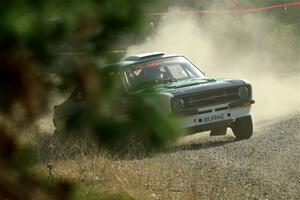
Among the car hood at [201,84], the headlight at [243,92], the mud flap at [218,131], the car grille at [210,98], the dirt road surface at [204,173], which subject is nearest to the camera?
the dirt road surface at [204,173]

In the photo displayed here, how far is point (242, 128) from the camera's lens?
1359 centimetres

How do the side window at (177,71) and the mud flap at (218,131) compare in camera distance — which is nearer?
the side window at (177,71)

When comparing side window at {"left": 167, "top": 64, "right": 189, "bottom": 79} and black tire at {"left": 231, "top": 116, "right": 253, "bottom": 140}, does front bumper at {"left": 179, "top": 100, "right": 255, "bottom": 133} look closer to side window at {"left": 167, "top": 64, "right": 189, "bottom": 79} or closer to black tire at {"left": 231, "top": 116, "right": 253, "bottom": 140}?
black tire at {"left": 231, "top": 116, "right": 253, "bottom": 140}

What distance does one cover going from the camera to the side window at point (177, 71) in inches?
527

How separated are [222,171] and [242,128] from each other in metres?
3.34

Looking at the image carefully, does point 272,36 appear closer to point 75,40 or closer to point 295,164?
point 295,164

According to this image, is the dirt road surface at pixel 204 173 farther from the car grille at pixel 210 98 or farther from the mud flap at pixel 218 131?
the mud flap at pixel 218 131

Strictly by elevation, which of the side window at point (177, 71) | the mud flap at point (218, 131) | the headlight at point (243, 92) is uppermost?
the side window at point (177, 71)

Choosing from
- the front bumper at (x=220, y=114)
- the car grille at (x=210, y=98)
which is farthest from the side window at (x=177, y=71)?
the front bumper at (x=220, y=114)

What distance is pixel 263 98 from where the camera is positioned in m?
20.5

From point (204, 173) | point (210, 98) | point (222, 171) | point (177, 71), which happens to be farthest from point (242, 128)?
point (204, 173)

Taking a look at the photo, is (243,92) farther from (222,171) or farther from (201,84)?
(222,171)

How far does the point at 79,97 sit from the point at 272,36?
3230cm

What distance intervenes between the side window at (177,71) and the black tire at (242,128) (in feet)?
4.03
